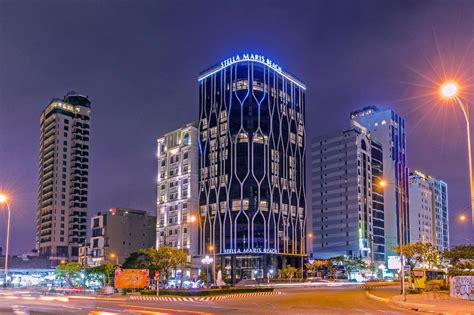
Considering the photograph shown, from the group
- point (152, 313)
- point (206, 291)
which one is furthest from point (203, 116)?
point (152, 313)

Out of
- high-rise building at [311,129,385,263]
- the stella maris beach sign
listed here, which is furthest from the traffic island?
high-rise building at [311,129,385,263]

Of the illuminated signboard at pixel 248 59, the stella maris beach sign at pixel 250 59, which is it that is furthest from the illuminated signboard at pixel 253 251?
the stella maris beach sign at pixel 250 59

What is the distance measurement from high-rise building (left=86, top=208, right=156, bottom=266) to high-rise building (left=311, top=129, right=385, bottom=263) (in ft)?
197

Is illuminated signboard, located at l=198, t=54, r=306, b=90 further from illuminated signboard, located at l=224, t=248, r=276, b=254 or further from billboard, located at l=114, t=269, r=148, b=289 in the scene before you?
billboard, located at l=114, t=269, r=148, b=289

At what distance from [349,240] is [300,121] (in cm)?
4270

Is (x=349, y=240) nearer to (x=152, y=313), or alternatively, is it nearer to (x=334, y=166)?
(x=334, y=166)

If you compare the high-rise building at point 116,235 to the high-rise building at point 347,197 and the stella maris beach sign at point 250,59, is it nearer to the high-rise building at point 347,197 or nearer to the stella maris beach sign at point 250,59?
the high-rise building at point 347,197

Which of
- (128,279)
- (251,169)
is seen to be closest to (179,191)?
(251,169)

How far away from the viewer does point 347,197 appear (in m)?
182

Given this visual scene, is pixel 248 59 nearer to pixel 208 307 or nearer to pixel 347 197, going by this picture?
pixel 347 197

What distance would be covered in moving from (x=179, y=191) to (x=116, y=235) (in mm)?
36575

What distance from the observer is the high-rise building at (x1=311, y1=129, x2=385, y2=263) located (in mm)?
178625

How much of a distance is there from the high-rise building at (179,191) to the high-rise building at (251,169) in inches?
96.9

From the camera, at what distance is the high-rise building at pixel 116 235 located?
182 m
